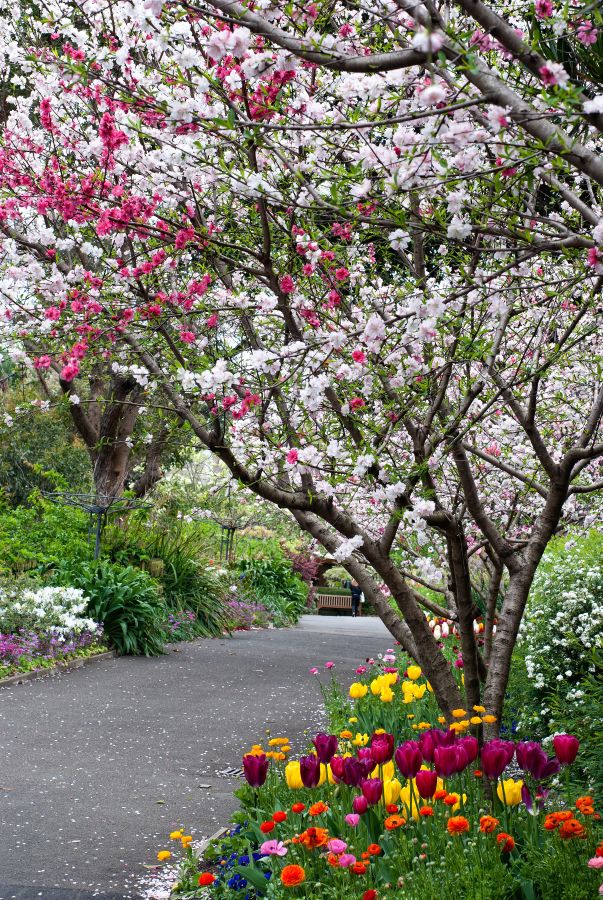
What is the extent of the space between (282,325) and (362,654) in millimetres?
8028

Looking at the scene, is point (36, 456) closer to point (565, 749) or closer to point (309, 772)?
point (309, 772)

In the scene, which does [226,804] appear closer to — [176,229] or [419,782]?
[419,782]

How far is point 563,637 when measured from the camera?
5.40 metres

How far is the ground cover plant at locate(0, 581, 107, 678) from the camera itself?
855 centimetres

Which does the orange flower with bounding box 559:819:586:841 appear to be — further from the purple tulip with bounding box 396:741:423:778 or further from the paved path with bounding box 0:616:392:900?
the paved path with bounding box 0:616:392:900

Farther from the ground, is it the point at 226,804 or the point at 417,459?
the point at 417,459

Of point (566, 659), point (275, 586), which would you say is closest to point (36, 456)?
point (275, 586)

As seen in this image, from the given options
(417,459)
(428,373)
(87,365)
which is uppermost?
(87,365)

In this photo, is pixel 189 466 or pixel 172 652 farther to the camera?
→ pixel 189 466

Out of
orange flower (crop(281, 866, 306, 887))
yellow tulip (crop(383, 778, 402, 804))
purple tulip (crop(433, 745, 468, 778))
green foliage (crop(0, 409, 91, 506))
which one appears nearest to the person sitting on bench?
green foliage (crop(0, 409, 91, 506))

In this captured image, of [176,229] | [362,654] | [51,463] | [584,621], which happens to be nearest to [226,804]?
[584,621]

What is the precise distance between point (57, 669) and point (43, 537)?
3.44m

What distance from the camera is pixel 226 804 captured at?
4691 mm

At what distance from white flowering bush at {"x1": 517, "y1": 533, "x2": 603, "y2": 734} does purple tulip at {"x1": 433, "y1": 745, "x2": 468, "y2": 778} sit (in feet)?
6.79
